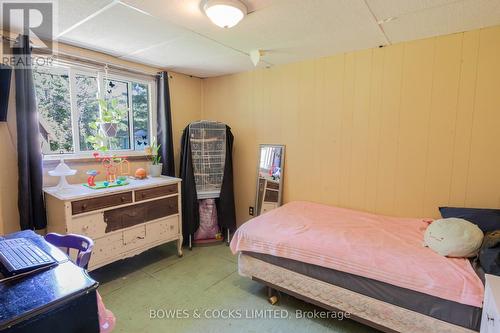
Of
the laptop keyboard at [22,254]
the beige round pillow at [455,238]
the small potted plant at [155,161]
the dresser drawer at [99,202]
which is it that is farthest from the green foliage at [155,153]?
the beige round pillow at [455,238]

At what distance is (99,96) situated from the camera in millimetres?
2852

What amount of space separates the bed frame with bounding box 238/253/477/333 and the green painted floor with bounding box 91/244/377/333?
0.20 metres

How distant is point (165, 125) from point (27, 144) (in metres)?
1.35

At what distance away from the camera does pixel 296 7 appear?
172cm

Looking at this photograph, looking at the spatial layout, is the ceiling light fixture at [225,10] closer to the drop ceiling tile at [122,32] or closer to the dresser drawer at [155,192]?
the drop ceiling tile at [122,32]

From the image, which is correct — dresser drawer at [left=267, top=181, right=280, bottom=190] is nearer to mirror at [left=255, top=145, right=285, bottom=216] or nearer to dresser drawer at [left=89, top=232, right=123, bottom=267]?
mirror at [left=255, top=145, right=285, bottom=216]

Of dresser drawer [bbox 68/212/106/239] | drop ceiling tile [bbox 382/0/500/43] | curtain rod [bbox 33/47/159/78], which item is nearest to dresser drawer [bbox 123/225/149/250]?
dresser drawer [bbox 68/212/106/239]

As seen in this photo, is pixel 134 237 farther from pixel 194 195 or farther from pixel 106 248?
pixel 194 195

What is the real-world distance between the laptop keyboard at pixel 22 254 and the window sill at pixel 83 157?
130cm

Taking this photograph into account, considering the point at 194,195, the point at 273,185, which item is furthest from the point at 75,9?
the point at 273,185

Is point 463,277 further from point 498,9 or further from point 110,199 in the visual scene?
point 110,199

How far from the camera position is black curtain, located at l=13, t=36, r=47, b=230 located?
215 cm

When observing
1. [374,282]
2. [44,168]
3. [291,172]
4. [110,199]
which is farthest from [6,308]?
[291,172]

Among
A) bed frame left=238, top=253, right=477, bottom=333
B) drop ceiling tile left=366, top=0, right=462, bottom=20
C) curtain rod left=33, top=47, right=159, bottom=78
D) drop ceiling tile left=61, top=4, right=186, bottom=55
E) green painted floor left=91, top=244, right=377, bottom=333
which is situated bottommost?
green painted floor left=91, top=244, right=377, bottom=333
